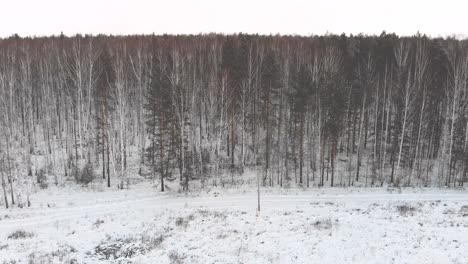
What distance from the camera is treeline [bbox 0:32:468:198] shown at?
41.7 meters

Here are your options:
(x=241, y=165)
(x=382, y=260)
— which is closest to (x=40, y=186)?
(x=241, y=165)

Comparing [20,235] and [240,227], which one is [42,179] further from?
[240,227]

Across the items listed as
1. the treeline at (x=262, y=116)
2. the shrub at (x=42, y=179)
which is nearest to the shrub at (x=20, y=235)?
the shrub at (x=42, y=179)

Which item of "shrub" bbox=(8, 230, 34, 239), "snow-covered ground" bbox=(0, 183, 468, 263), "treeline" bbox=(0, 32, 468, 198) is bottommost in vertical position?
"shrub" bbox=(8, 230, 34, 239)

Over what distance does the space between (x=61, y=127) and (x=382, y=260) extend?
46.9m

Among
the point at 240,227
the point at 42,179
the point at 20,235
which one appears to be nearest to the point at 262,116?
the point at 240,227

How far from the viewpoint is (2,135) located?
4709cm

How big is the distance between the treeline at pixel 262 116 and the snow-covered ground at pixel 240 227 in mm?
5133

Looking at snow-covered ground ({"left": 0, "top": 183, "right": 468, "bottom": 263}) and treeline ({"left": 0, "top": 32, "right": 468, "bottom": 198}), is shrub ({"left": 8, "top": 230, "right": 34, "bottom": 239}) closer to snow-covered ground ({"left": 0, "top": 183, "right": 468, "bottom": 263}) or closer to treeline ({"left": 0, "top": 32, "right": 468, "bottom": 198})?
snow-covered ground ({"left": 0, "top": 183, "right": 468, "bottom": 263})

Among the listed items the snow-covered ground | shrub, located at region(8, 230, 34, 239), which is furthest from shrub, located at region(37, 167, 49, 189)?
shrub, located at region(8, 230, 34, 239)

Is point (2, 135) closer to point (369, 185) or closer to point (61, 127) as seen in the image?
point (61, 127)

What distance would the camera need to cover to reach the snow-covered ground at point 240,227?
919 inches

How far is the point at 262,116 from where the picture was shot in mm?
47500

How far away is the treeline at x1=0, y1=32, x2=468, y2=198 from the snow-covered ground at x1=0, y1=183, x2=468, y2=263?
5133mm
